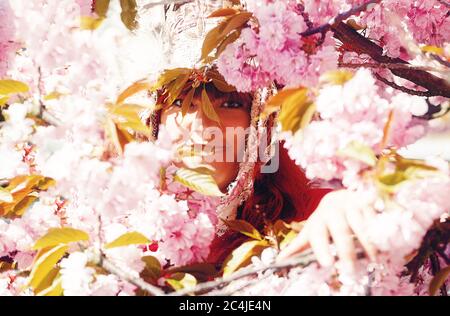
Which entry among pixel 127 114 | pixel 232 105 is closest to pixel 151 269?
pixel 127 114

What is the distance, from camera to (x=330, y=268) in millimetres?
696

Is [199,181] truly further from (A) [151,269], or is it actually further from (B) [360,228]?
(B) [360,228]

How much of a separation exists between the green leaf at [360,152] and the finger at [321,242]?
12 cm

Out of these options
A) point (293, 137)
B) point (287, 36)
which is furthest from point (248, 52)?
point (293, 137)

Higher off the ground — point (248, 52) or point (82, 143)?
point (248, 52)

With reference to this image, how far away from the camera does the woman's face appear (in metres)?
1.29

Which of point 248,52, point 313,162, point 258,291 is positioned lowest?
point 258,291

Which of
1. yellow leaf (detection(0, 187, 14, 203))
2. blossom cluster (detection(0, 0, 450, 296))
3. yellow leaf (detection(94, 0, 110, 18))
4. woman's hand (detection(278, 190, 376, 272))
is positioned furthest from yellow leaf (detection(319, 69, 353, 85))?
yellow leaf (detection(0, 187, 14, 203))

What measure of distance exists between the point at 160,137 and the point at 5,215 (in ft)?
1.85

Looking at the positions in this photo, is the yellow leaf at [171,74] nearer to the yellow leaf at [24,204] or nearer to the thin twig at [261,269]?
the yellow leaf at [24,204]

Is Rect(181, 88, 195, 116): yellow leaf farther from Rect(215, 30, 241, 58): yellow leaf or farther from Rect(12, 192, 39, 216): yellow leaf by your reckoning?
Rect(12, 192, 39, 216): yellow leaf

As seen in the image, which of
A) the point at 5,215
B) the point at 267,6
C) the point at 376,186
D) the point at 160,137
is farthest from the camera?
the point at 5,215

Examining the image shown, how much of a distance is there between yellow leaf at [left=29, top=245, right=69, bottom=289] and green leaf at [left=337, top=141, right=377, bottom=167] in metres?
0.50
